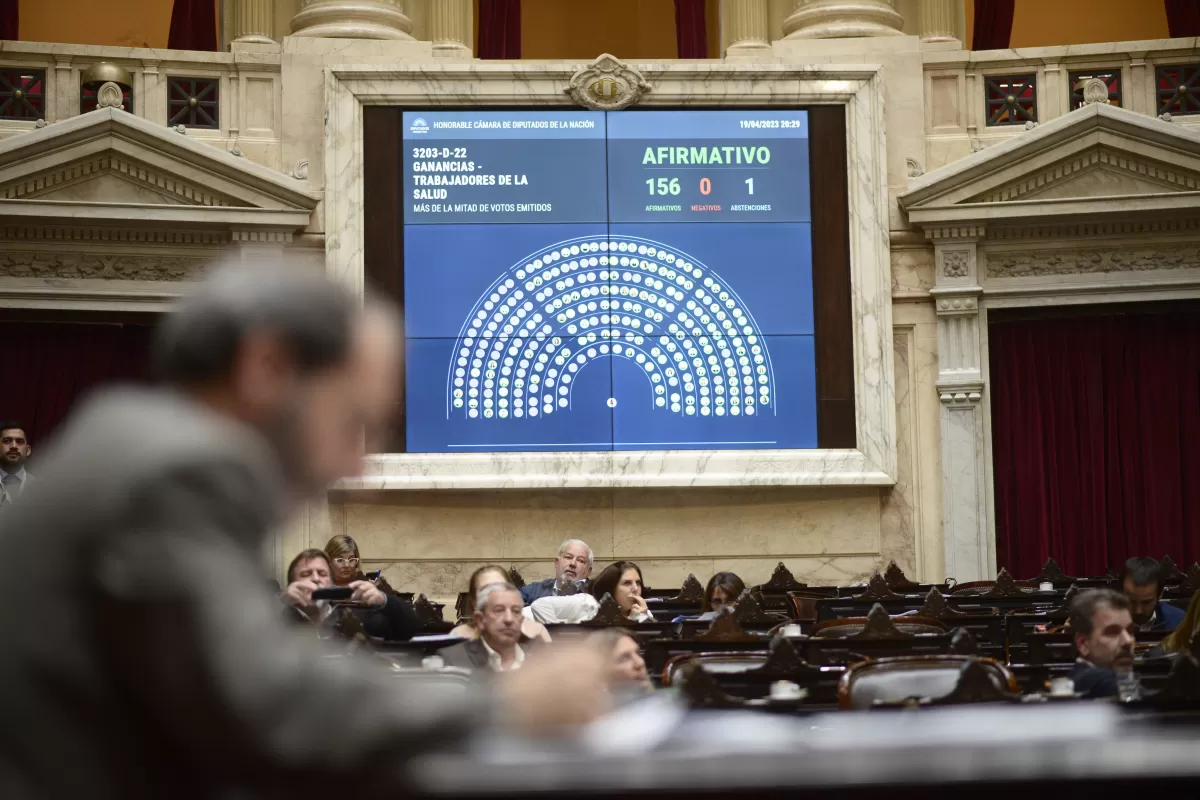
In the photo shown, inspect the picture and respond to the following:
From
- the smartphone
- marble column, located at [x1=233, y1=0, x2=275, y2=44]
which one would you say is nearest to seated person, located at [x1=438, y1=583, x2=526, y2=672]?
the smartphone

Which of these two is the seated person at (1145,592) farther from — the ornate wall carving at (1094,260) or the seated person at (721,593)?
the ornate wall carving at (1094,260)

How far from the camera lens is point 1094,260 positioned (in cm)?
1143

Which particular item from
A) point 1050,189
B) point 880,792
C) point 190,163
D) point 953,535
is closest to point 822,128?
point 1050,189

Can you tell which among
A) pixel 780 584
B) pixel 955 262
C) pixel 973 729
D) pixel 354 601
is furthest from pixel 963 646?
pixel 955 262

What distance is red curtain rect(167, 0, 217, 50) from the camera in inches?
475

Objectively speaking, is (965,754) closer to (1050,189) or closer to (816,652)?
(816,652)

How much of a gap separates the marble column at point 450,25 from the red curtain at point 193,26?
1728mm

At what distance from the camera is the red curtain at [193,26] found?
475 inches

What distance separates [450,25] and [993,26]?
431 cm

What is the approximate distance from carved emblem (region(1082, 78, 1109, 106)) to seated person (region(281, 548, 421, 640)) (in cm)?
715

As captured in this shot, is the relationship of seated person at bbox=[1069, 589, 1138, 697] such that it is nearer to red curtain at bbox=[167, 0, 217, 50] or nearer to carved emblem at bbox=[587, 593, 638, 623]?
carved emblem at bbox=[587, 593, 638, 623]

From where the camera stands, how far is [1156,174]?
441 inches

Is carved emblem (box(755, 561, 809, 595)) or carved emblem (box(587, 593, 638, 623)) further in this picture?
carved emblem (box(755, 561, 809, 595))

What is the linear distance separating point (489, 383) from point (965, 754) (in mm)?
9848
